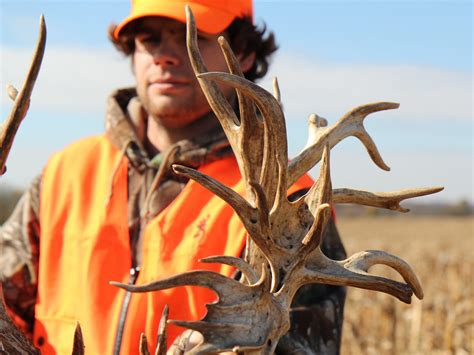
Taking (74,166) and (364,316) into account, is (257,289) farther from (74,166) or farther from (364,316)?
(364,316)

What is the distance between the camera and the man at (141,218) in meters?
3.79

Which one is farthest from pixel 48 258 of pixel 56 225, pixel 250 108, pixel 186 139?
pixel 250 108

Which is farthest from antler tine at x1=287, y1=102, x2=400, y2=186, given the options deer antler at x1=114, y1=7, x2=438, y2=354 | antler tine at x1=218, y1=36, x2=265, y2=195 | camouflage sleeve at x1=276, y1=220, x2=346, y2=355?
camouflage sleeve at x1=276, y1=220, x2=346, y2=355

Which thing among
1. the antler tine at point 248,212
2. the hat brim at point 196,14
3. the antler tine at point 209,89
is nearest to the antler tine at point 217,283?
the antler tine at point 248,212

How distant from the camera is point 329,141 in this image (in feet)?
10.7

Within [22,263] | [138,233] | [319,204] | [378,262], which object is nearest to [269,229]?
[319,204]

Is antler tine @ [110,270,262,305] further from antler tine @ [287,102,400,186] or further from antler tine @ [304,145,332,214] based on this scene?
antler tine @ [287,102,400,186]

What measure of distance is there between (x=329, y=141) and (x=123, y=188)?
1.19 meters

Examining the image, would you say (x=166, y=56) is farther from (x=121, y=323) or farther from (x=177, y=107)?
(x=121, y=323)

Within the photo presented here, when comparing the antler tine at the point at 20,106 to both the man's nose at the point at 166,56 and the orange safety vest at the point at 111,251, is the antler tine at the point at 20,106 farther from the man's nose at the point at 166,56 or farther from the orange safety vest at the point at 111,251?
the man's nose at the point at 166,56

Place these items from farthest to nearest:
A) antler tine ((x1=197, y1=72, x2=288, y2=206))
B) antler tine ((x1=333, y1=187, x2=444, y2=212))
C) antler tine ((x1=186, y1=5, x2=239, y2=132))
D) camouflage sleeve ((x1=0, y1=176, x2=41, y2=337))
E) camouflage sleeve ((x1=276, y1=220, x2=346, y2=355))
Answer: camouflage sleeve ((x1=0, y1=176, x2=41, y2=337)) → camouflage sleeve ((x1=276, y1=220, x2=346, y2=355)) → antler tine ((x1=333, y1=187, x2=444, y2=212)) → antler tine ((x1=186, y1=5, x2=239, y2=132)) → antler tine ((x1=197, y1=72, x2=288, y2=206))

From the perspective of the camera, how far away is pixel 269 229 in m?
2.85

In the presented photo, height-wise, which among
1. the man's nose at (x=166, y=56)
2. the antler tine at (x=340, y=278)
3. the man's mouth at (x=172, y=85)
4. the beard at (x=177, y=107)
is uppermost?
the man's nose at (x=166, y=56)

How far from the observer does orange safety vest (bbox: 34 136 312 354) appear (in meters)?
3.75
